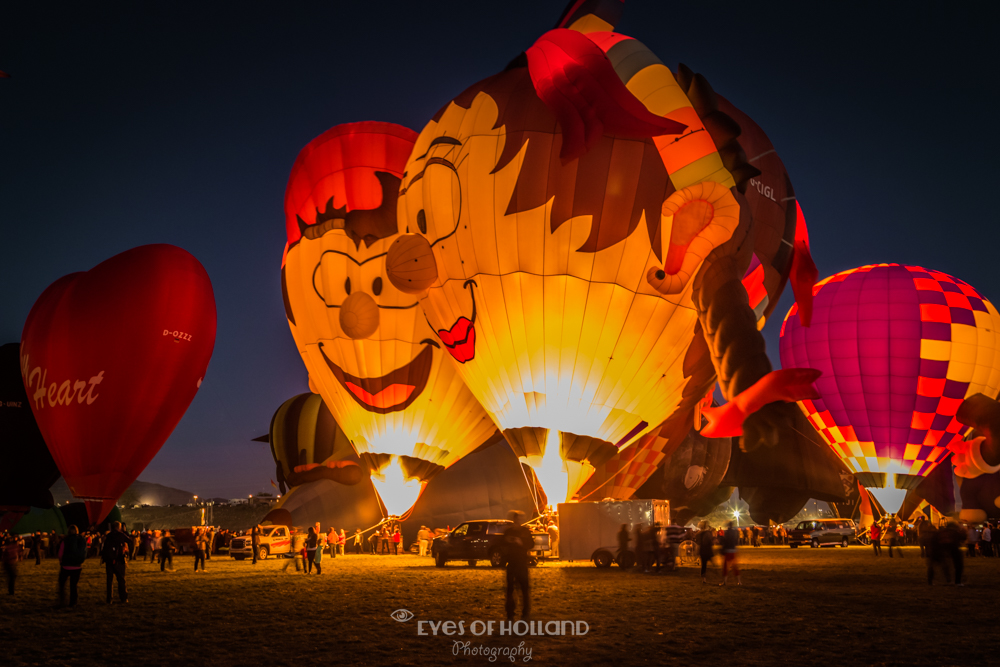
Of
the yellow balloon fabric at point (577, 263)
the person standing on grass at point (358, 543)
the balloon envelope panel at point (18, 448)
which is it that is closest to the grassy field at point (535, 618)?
the yellow balloon fabric at point (577, 263)

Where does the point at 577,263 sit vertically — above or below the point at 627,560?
above

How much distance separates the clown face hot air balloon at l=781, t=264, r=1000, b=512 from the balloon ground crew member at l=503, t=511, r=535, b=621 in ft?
72.8

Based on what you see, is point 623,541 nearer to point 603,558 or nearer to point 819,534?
point 603,558

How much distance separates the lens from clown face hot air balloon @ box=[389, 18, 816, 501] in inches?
637

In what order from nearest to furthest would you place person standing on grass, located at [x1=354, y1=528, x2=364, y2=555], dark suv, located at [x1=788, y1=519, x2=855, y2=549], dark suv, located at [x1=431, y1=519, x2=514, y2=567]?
dark suv, located at [x1=431, y1=519, x2=514, y2=567] < person standing on grass, located at [x1=354, y1=528, x2=364, y2=555] < dark suv, located at [x1=788, y1=519, x2=855, y2=549]

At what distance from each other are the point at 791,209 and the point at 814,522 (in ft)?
60.5

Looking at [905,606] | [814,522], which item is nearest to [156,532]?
[905,606]

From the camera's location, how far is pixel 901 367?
2748cm

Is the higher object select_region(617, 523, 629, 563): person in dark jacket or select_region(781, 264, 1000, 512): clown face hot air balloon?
select_region(781, 264, 1000, 512): clown face hot air balloon

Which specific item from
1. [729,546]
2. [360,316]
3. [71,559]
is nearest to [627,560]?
[729,546]

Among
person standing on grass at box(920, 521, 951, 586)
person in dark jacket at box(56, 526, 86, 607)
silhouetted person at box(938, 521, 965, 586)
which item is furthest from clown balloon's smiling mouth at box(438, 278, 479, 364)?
silhouetted person at box(938, 521, 965, 586)

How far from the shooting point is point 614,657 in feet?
23.4

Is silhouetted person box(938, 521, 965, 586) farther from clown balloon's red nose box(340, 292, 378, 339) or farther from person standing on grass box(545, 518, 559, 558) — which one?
clown balloon's red nose box(340, 292, 378, 339)

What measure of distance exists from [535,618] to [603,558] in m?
8.40
